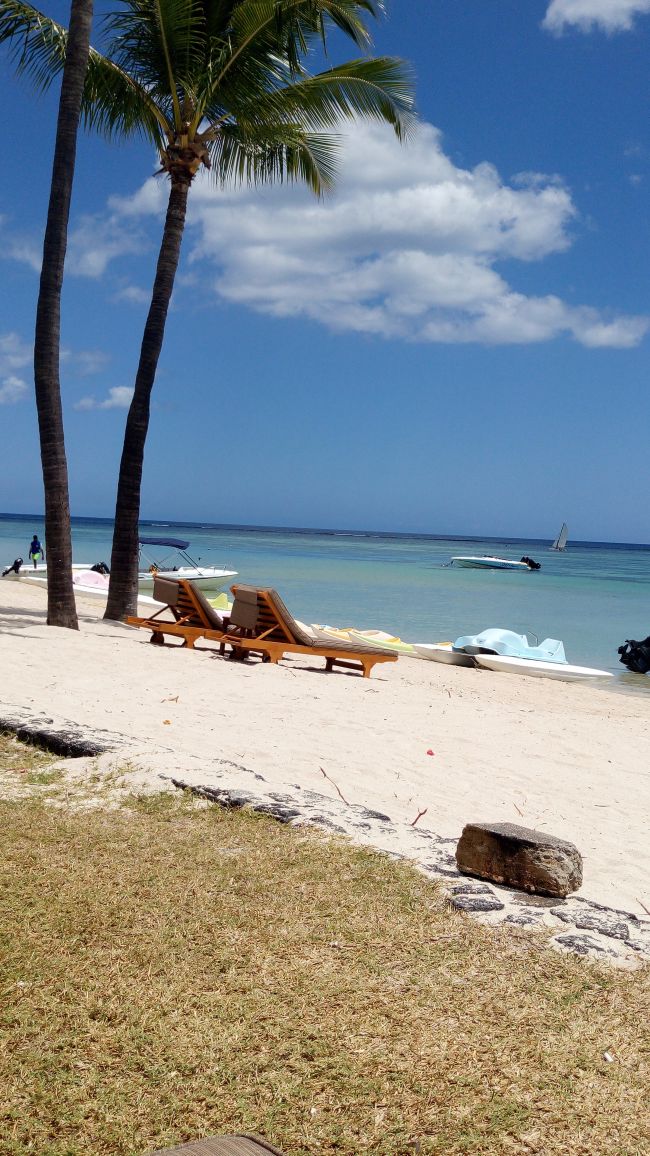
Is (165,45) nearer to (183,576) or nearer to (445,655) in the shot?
(445,655)

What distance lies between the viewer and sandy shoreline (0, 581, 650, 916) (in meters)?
5.14

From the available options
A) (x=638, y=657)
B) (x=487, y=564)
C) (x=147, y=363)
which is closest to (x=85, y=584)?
(x=147, y=363)

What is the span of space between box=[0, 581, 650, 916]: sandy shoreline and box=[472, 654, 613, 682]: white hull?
168 inches

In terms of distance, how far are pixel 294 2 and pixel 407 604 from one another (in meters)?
20.0

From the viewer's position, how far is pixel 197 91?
1233cm

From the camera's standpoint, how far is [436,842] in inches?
160

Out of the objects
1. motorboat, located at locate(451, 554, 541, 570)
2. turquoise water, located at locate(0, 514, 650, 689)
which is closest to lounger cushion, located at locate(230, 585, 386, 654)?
turquoise water, located at locate(0, 514, 650, 689)

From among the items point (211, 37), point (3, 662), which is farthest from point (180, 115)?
point (3, 662)

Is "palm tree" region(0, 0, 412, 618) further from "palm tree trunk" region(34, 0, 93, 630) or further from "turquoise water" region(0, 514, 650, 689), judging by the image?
"turquoise water" region(0, 514, 650, 689)

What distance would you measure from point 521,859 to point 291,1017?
135 centimetres

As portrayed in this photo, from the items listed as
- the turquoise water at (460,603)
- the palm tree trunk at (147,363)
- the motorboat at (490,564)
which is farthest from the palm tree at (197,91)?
the motorboat at (490,564)

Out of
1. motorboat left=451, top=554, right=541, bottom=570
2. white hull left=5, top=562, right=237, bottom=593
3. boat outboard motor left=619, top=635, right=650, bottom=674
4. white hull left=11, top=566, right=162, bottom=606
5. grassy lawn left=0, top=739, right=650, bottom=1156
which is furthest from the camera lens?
motorboat left=451, top=554, right=541, bottom=570

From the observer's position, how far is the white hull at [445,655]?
1660 centimetres

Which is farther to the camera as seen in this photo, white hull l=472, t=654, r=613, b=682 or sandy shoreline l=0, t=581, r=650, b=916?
white hull l=472, t=654, r=613, b=682
